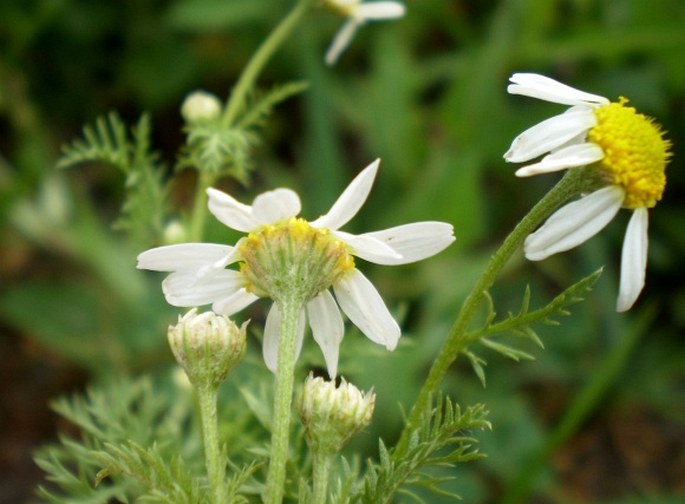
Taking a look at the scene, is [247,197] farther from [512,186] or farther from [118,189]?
[512,186]

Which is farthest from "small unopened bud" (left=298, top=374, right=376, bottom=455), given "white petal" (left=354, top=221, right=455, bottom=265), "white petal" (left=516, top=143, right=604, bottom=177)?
"white petal" (left=516, top=143, right=604, bottom=177)

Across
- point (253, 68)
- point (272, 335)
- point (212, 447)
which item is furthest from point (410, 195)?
point (212, 447)

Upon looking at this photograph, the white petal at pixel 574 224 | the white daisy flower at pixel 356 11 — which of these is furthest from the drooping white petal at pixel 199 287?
the white daisy flower at pixel 356 11

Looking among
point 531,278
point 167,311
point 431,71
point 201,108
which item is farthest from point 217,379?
point 431,71

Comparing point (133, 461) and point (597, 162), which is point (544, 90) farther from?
point (133, 461)

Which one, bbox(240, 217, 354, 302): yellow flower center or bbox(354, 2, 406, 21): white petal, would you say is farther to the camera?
bbox(354, 2, 406, 21): white petal

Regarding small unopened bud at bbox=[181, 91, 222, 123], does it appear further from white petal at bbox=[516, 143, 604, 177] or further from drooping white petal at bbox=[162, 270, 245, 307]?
white petal at bbox=[516, 143, 604, 177]
